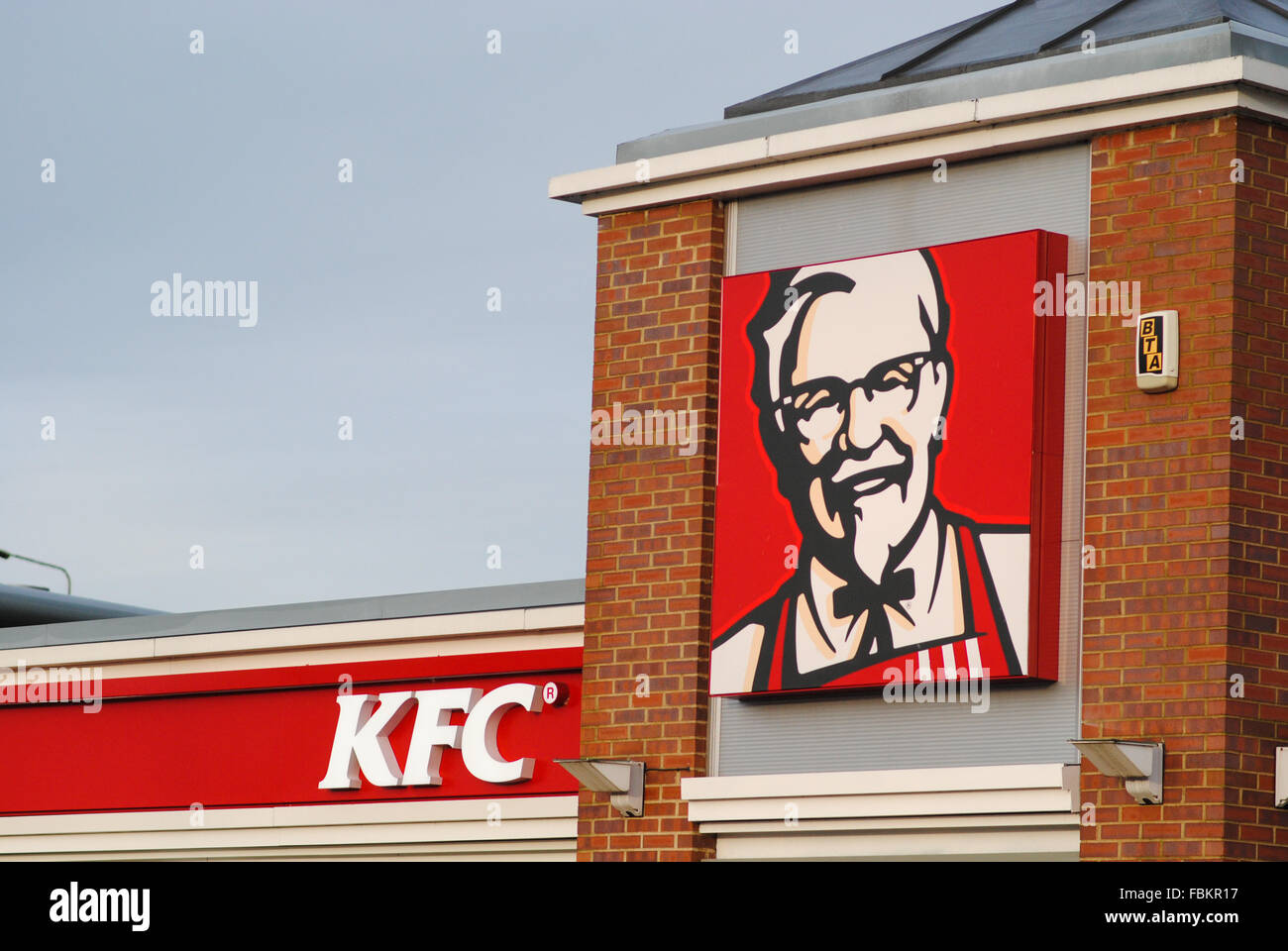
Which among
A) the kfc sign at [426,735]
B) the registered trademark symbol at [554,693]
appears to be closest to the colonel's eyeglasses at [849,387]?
the registered trademark symbol at [554,693]

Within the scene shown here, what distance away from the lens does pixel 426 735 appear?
57.7 ft

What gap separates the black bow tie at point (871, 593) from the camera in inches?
554

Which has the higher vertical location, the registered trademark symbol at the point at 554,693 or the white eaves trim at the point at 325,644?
the white eaves trim at the point at 325,644

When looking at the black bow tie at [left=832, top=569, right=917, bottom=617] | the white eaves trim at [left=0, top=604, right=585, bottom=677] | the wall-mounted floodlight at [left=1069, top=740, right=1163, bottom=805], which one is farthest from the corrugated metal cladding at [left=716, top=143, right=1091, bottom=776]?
the white eaves trim at [left=0, top=604, right=585, bottom=677]

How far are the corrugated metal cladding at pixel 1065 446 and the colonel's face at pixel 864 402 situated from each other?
36 centimetres

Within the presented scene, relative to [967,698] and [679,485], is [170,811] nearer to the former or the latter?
[679,485]

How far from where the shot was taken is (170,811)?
19.3 meters

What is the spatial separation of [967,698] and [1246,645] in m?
1.86

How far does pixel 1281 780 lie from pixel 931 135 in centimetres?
482

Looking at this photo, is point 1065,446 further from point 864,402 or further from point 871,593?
point 871,593

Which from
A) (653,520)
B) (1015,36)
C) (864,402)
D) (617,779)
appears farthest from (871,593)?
(1015,36)

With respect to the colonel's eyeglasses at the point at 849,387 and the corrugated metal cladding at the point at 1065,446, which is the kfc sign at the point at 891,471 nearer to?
the colonel's eyeglasses at the point at 849,387

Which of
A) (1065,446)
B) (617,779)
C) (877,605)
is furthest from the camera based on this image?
(617,779)

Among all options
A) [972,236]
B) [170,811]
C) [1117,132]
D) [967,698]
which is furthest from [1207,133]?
[170,811]
